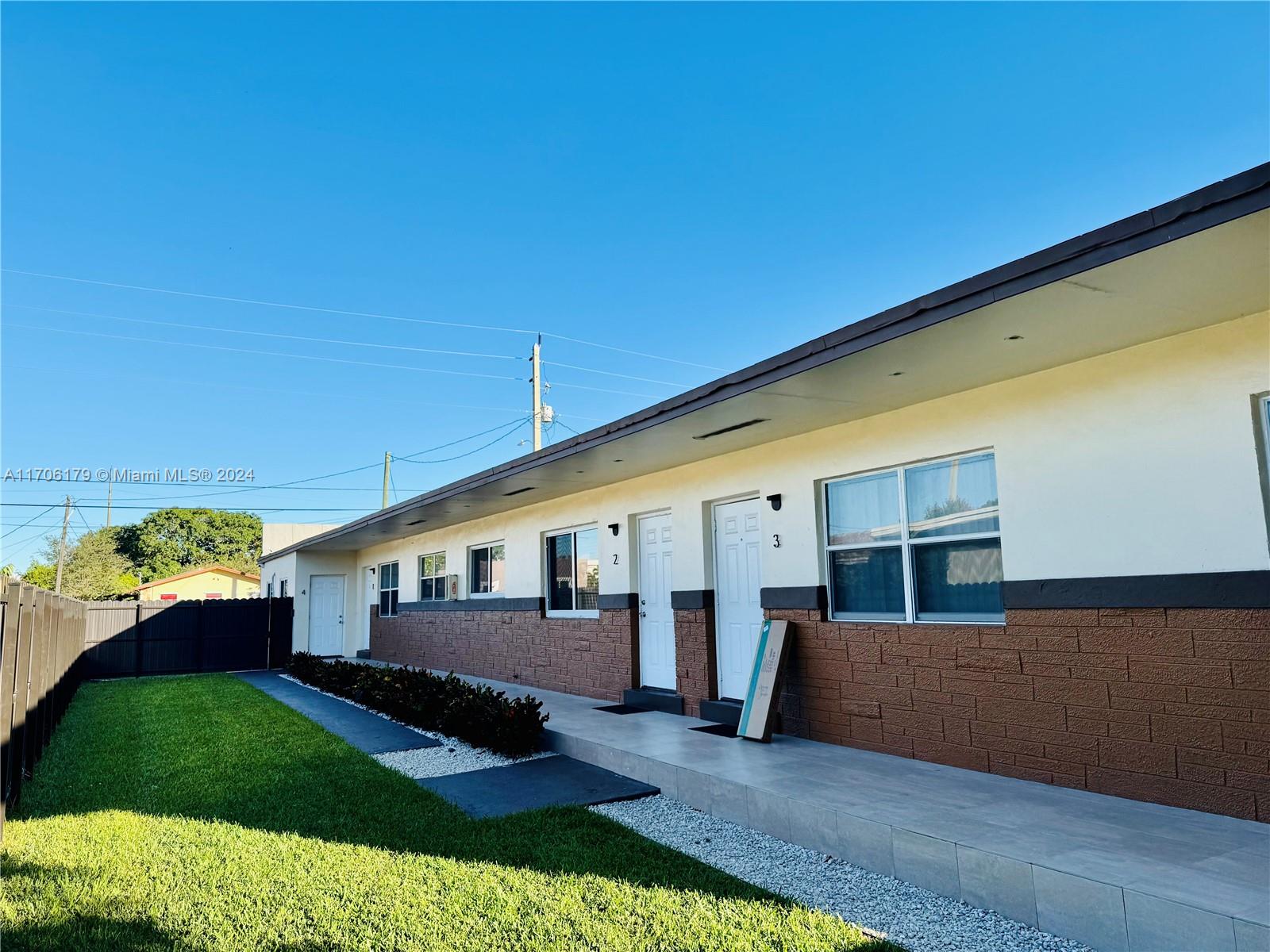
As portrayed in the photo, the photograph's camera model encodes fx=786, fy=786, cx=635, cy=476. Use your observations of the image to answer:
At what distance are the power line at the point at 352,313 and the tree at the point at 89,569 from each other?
31456 millimetres

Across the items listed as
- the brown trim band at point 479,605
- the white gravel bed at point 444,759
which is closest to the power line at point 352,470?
the brown trim band at point 479,605

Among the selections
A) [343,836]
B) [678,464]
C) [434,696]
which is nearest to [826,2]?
[678,464]

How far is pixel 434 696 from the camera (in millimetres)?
9547

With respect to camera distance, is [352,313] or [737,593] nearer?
[737,593]

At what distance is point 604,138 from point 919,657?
1345 centimetres

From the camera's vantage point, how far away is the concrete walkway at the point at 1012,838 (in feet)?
10.6

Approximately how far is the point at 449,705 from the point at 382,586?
12.1m

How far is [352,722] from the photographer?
10344 millimetres

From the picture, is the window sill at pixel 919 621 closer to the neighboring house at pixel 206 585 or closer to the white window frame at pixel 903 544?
the white window frame at pixel 903 544

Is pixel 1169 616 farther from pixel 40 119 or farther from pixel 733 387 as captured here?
pixel 40 119

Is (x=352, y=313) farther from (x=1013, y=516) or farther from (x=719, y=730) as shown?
(x=1013, y=516)

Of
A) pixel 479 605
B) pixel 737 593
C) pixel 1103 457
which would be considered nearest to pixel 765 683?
pixel 737 593

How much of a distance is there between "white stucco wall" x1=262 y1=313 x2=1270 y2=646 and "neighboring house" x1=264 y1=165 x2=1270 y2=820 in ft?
0.05

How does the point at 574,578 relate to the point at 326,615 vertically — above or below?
above
